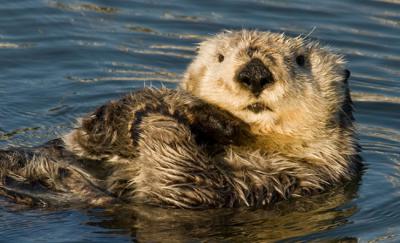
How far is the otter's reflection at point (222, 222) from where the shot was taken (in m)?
6.13

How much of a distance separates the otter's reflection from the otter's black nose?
0.82 meters

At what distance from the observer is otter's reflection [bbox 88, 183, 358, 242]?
6.13 metres

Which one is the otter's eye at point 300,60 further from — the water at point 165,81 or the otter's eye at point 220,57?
the water at point 165,81

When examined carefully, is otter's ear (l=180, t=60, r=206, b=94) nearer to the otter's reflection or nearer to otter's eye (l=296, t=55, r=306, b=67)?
otter's eye (l=296, t=55, r=306, b=67)

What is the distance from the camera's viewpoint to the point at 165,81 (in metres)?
9.84

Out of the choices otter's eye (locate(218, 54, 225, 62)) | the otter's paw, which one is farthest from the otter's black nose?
otter's eye (locate(218, 54, 225, 62))

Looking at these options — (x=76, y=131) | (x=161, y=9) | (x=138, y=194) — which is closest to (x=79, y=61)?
(x=161, y=9)

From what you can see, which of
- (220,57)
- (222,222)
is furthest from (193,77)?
(222,222)

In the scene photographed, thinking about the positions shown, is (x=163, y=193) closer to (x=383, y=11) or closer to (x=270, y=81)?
(x=270, y=81)

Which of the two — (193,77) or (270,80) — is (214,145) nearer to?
(270,80)

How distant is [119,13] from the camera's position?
37.8 ft

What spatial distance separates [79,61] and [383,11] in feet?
12.9

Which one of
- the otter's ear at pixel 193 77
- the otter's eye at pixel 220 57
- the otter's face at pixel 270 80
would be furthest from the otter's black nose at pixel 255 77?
the otter's ear at pixel 193 77

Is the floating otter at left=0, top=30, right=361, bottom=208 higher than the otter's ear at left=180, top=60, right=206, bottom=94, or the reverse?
the otter's ear at left=180, top=60, right=206, bottom=94
